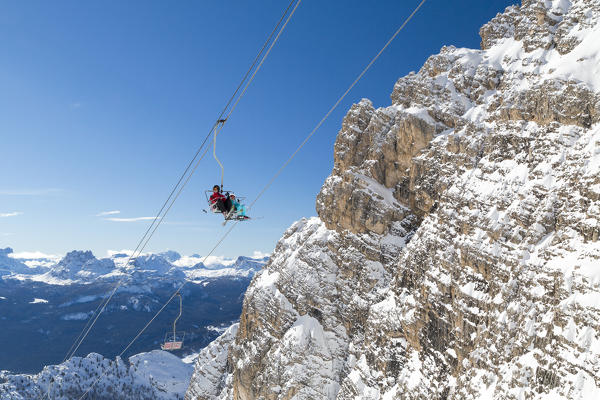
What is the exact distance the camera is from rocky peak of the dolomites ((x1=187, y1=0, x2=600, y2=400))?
35.4 meters

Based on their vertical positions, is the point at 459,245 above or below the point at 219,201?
below

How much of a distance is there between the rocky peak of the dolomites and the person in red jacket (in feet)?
108

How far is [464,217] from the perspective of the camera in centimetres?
4775

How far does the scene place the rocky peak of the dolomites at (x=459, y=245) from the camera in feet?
116

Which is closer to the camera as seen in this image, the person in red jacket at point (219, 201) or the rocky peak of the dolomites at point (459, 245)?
the person in red jacket at point (219, 201)

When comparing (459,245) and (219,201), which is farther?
(459,245)

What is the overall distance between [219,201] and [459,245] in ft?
118

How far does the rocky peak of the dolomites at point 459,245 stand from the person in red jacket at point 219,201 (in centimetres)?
3287

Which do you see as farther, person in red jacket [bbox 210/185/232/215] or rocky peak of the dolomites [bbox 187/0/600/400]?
rocky peak of the dolomites [bbox 187/0/600/400]

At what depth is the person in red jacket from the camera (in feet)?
80.7

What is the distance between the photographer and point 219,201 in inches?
968

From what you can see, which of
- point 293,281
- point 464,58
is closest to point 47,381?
point 293,281

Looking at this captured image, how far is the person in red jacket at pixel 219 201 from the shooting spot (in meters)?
24.6

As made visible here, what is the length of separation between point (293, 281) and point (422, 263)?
29.5m
